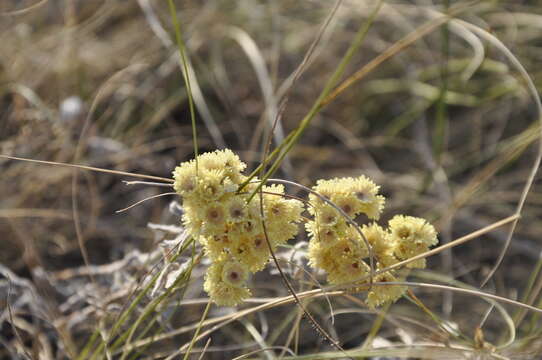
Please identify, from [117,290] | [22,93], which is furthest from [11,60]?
[117,290]

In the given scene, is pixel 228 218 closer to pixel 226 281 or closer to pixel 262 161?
pixel 226 281

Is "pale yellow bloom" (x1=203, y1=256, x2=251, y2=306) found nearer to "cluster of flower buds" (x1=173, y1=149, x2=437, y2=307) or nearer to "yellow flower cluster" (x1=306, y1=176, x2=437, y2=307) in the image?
"cluster of flower buds" (x1=173, y1=149, x2=437, y2=307)

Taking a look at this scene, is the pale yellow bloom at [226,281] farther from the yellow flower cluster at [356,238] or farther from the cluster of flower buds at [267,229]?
the yellow flower cluster at [356,238]

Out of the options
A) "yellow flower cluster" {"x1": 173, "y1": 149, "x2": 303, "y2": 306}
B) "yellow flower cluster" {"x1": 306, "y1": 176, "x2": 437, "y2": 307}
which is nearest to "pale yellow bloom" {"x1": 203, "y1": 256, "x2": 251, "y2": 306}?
"yellow flower cluster" {"x1": 173, "y1": 149, "x2": 303, "y2": 306}

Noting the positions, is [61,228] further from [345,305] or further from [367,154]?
[367,154]

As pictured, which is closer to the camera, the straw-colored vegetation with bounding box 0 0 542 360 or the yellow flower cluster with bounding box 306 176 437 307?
the yellow flower cluster with bounding box 306 176 437 307

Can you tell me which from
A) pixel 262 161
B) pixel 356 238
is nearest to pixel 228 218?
pixel 356 238

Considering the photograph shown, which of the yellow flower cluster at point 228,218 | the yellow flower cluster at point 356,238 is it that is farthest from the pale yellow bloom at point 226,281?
the yellow flower cluster at point 356,238
